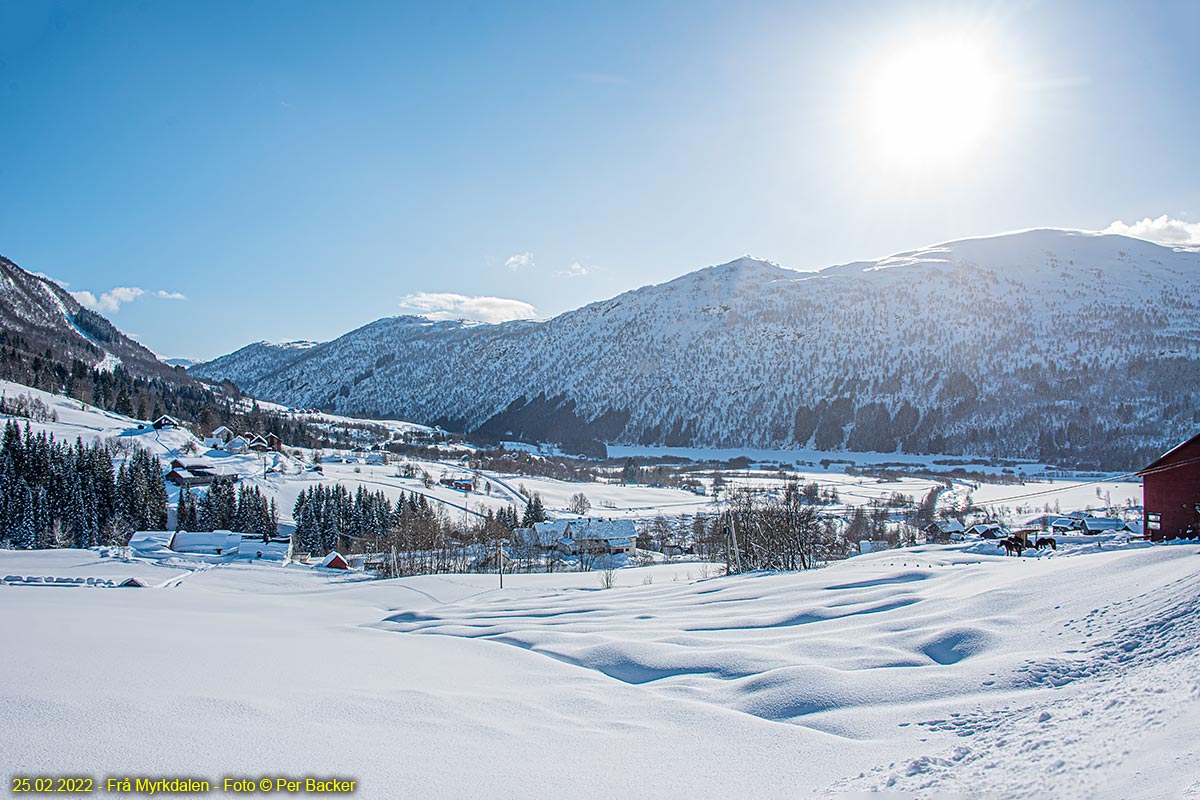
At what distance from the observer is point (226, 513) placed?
7131 centimetres

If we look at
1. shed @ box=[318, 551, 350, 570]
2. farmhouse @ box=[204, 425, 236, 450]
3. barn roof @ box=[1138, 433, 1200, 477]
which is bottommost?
shed @ box=[318, 551, 350, 570]

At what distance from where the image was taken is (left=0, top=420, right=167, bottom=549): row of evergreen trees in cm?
5691

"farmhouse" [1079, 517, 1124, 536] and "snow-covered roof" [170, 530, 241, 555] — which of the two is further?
"snow-covered roof" [170, 530, 241, 555]

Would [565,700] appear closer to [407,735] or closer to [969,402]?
[407,735]

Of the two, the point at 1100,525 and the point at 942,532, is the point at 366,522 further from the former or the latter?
the point at 1100,525

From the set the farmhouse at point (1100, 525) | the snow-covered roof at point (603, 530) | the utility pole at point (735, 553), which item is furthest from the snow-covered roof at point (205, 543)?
the farmhouse at point (1100, 525)

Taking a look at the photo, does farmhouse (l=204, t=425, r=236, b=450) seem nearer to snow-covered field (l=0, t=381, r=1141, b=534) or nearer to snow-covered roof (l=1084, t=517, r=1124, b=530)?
snow-covered field (l=0, t=381, r=1141, b=534)

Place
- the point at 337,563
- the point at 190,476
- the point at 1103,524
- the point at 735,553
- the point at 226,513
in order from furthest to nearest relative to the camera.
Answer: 1. the point at 190,476
2. the point at 226,513
3. the point at 337,563
4. the point at 1103,524
5. the point at 735,553

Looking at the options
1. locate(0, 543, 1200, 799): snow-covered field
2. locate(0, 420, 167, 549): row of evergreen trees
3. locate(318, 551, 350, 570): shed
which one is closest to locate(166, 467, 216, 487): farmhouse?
locate(0, 420, 167, 549): row of evergreen trees

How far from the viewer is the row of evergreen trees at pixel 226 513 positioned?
69.3m

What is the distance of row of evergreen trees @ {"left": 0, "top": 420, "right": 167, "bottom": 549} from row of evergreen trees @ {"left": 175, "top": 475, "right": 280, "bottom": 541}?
2.52 meters

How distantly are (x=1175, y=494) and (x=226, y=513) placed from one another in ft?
264

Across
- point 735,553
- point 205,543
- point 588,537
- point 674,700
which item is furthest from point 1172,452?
point 205,543

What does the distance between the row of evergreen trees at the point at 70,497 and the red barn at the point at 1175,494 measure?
248ft
